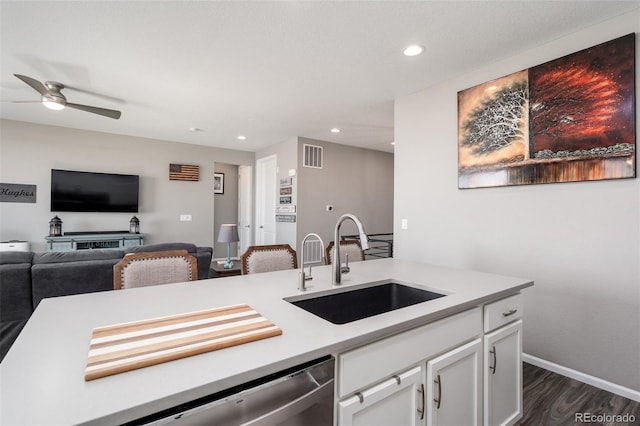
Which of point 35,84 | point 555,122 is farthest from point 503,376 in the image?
point 35,84

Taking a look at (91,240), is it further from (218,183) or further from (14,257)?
(218,183)

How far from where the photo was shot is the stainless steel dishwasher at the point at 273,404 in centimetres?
69

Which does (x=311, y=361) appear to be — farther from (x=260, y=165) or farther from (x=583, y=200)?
(x=260, y=165)

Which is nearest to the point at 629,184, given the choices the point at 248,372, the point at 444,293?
the point at 444,293

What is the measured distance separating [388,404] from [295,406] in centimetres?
40

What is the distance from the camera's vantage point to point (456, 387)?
1.31 meters

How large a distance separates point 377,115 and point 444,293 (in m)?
3.18

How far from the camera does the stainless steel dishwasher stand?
2.27 feet

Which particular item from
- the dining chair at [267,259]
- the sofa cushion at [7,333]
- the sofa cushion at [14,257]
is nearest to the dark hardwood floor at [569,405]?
the dining chair at [267,259]

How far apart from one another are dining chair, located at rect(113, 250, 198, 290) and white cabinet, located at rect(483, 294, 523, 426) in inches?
64.5

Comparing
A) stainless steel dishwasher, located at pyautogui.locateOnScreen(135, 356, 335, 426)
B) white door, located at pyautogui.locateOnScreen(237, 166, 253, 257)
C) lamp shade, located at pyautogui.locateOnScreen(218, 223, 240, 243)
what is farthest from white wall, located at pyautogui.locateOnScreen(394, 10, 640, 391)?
white door, located at pyautogui.locateOnScreen(237, 166, 253, 257)

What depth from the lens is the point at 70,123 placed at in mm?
4777

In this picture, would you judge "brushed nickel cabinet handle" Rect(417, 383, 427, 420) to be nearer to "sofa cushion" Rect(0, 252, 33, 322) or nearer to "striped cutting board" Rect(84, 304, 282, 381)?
"striped cutting board" Rect(84, 304, 282, 381)

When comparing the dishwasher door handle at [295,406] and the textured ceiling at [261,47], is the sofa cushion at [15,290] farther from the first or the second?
the dishwasher door handle at [295,406]
